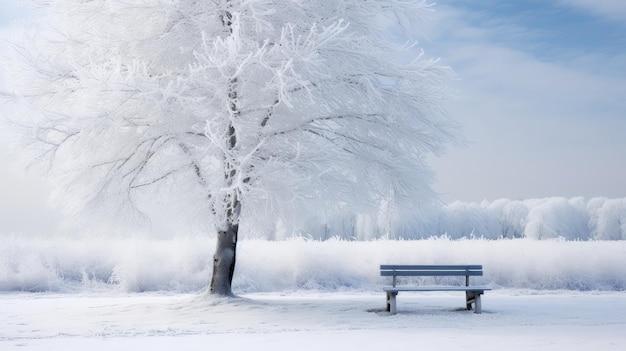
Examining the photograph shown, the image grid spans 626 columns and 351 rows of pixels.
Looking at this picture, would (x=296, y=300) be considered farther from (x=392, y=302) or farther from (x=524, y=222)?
(x=524, y=222)

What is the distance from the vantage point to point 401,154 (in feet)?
41.8

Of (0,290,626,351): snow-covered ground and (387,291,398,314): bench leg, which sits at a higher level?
(387,291,398,314): bench leg

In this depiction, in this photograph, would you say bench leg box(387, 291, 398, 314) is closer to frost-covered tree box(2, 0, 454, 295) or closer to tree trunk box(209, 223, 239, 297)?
frost-covered tree box(2, 0, 454, 295)

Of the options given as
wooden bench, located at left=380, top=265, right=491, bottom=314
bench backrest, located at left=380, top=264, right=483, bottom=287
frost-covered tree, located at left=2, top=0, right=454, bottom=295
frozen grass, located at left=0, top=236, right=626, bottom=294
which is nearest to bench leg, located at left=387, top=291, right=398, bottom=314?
wooden bench, located at left=380, top=265, right=491, bottom=314

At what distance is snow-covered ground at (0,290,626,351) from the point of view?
789 centimetres

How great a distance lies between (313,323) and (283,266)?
276 inches

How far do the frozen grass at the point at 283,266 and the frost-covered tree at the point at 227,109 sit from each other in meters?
3.88

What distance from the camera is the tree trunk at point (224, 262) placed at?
12914mm

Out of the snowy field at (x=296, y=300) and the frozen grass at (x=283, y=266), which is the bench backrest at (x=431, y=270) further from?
the frozen grass at (x=283, y=266)

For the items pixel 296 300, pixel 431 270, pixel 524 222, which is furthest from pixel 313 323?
pixel 524 222

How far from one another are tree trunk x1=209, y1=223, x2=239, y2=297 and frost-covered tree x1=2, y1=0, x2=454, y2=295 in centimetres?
3

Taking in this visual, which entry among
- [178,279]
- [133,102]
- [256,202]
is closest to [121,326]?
[256,202]

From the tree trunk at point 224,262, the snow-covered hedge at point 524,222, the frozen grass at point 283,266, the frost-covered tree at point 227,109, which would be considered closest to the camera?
the frost-covered tree at point 227,109

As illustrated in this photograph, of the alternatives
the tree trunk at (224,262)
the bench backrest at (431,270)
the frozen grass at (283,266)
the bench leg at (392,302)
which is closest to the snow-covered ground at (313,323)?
the bench leg at (392,302)
